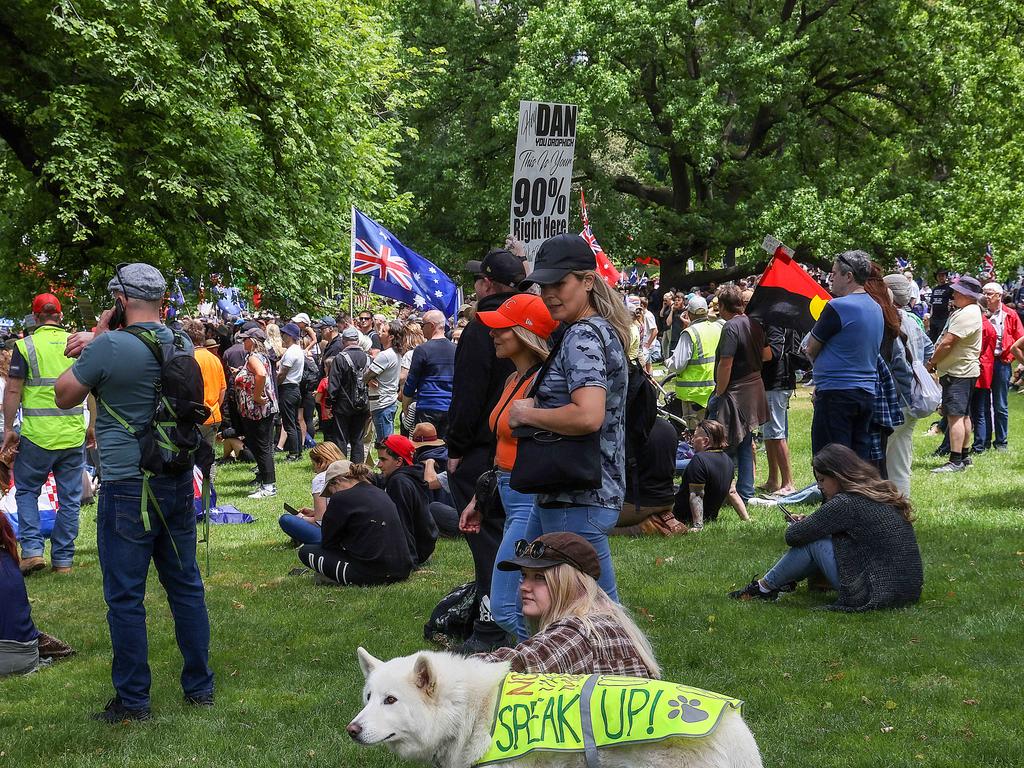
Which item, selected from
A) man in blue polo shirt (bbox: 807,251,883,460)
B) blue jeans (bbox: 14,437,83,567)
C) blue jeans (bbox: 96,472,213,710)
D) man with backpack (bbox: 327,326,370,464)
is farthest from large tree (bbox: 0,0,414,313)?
blue jeans (bbox: 96,472,213,710)

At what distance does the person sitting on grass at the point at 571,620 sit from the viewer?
4.00 m

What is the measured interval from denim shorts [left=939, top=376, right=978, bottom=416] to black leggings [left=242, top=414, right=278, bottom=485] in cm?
800

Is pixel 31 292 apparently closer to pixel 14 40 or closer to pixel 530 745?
pixel 14 40

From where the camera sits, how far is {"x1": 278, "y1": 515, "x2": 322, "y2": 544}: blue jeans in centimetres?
966

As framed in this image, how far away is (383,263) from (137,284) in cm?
1129

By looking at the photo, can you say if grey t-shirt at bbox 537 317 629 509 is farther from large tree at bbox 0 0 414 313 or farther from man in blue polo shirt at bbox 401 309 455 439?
large tree at bbox 0 0 414 313

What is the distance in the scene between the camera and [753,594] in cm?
750

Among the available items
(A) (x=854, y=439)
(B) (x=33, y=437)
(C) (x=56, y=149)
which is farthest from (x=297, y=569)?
(C) (x=56, y=149)

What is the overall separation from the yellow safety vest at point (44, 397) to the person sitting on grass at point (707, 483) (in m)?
5.33

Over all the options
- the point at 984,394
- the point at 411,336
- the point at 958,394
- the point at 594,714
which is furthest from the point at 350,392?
the point at 594,714

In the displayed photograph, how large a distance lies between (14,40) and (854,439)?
16426mm

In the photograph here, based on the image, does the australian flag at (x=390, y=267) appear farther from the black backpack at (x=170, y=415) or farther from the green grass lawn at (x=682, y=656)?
the black backpack at (x=170, y=415)

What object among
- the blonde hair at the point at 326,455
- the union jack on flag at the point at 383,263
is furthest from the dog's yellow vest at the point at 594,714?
the union jack on flag at the point at 383,263

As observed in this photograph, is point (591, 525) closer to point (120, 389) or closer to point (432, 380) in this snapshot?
point (120, 389)
